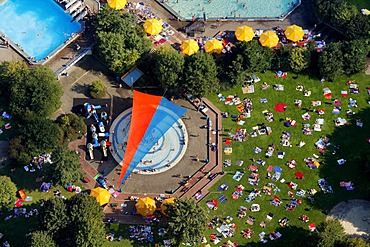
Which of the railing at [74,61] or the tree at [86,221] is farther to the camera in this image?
the railing at [74,61]

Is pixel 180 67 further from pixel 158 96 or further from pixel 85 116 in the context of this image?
pixel 85 116

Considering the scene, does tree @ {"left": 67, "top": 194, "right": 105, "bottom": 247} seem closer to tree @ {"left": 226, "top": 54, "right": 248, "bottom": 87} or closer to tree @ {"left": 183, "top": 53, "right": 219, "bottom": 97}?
tree @ {"left": 183, "top": 53, "right": 219, "bottom": 97}

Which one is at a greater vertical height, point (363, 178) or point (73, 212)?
point (73, 212)

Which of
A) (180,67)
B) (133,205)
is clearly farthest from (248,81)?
(133,205)

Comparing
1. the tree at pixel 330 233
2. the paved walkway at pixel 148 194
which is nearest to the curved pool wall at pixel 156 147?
the paved walkway at pixel 148 194

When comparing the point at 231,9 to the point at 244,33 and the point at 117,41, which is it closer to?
the point at 244,33

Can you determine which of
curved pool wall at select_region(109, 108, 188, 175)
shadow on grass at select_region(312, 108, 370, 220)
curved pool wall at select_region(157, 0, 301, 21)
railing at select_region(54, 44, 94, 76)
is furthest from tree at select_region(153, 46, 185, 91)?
shadow on grass at select_region(312, 108, 370, 220)

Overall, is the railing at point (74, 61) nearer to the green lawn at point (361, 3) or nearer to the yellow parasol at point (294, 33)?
the yellow parasol at point (294, 33)
